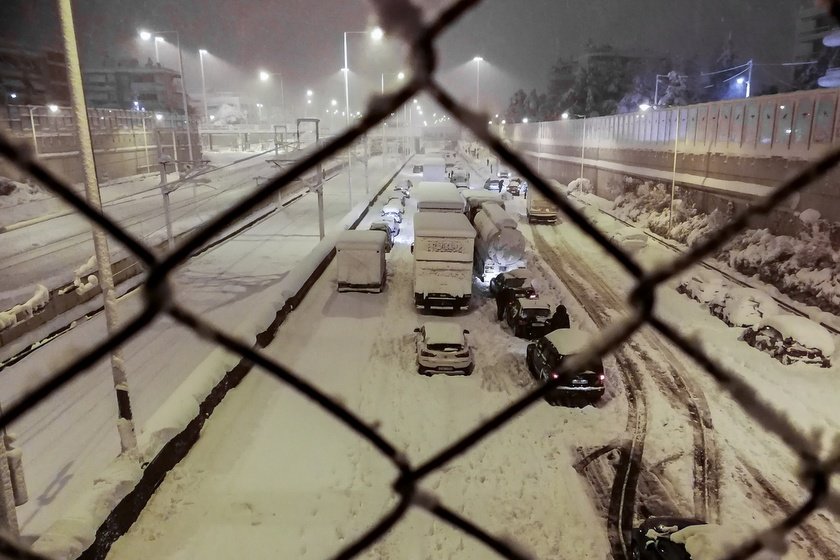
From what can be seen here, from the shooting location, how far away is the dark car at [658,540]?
7.73 metres

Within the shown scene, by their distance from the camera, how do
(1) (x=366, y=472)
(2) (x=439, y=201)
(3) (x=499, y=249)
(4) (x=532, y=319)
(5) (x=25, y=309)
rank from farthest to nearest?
(2) (x=439, y=201) → (3) (x=499, y=249) → (5) (x=25, y=309) → (4) (x=532, y=319) → (1) (x=366, y=472)

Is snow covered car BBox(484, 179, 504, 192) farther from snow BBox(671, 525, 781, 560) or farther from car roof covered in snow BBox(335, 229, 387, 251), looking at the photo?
snow BBox(671, 525, 781, 560)

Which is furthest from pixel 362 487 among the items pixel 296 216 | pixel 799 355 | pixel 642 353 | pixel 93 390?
pixel 296 216

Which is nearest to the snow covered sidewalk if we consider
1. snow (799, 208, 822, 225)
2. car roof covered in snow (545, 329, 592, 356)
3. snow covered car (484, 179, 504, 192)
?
car roof covered in snow (545, 329, 592, 356)

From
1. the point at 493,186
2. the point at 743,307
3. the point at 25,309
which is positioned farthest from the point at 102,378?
the point at 493,186

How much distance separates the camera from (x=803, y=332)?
52.3ft

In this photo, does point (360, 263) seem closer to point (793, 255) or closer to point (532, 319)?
point (532, 319)

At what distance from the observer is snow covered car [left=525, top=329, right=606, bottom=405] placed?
43.9ft

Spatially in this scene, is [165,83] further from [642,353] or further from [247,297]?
[642,353]

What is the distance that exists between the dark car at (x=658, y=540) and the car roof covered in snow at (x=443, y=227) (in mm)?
11846

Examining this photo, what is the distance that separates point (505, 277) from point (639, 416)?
8669 mm

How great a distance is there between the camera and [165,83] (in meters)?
82.8

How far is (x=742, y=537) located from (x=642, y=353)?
34.2 ft

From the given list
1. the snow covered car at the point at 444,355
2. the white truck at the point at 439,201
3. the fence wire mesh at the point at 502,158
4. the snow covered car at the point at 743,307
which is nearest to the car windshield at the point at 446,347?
the snow covered car at the point at 444,355
